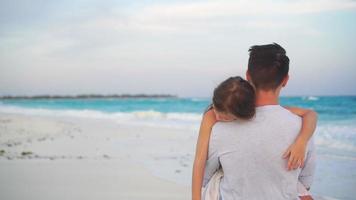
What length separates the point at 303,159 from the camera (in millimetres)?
1946

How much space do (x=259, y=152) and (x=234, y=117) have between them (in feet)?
0.52

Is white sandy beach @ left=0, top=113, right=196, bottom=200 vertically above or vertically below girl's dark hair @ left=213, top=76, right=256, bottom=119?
below

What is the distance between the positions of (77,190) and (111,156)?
96.5 inches

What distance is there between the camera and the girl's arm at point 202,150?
6.51 feet

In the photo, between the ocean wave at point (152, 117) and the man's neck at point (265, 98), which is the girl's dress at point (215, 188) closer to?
the man's neck at point (265, 98)

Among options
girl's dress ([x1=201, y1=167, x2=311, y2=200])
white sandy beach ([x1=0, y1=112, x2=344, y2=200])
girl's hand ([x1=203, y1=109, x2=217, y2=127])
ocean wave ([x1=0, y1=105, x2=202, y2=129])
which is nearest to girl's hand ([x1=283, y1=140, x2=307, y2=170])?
girl's dress ([x1=201, y1=167, x2=311, y2=200])

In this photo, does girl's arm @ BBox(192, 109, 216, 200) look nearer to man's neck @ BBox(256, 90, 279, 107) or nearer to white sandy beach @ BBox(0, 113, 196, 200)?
man's neck @ BBox(256, 90, 279, 107)

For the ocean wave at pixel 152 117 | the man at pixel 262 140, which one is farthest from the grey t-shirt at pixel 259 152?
the ocean wave at pixel 152 117

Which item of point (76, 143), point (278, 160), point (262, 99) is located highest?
point (262, 99)

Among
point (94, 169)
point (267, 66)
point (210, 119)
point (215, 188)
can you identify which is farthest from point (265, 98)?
point (94, 169)

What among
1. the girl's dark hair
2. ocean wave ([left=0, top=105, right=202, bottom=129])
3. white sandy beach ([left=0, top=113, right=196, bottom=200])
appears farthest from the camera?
ocean wave ([left=0, top=105, right=202, bottom=129])

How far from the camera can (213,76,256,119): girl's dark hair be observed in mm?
1884

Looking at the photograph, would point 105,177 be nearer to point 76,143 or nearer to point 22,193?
point 22,193

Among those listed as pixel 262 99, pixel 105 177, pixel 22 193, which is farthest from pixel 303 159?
pixel 105 177
